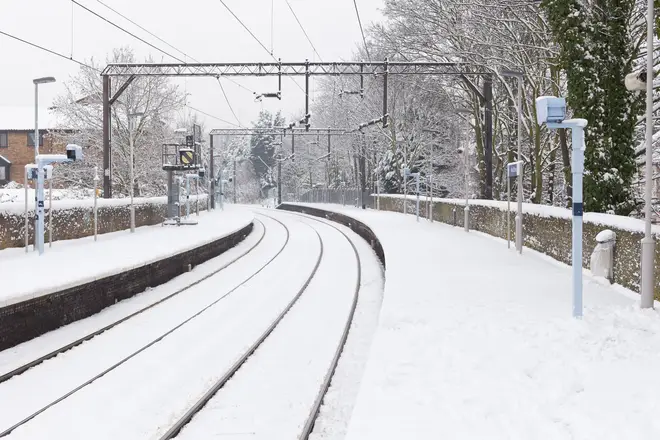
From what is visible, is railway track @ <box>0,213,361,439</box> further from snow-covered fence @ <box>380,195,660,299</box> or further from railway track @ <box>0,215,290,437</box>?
snow-covered fence @ <box>380,195,660,299</box>

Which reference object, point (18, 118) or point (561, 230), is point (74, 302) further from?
point (18, 118)

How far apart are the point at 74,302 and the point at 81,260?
3966mm

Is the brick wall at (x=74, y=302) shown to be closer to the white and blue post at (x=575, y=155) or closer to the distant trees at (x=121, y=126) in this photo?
the white and blue post at (x=575, y=155)

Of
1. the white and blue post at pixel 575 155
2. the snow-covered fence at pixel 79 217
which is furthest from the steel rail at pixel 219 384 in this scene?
the snow-covered fence at pixel 79 217

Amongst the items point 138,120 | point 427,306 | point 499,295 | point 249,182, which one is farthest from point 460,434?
point 249,182

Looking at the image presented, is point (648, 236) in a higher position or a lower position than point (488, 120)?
lower

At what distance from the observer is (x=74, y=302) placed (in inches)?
520

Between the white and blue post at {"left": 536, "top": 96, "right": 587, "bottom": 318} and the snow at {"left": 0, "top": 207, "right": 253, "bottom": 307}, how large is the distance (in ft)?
27.6

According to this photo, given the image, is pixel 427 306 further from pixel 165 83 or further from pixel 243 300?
pixel 165 83

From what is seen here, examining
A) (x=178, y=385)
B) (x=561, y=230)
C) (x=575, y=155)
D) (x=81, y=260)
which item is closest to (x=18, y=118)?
(x=81, y=260)

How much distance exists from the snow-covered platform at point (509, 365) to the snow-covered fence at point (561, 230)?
537 mm

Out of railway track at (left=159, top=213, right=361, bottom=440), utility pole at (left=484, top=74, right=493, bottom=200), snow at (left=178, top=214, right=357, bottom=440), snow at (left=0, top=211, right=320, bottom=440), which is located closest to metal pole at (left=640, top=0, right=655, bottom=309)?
railway track at (left=159, top=213, right=361, bottom=440)

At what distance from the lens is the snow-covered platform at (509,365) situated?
19.2 ft

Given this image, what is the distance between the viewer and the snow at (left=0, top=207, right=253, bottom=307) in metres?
12.3
